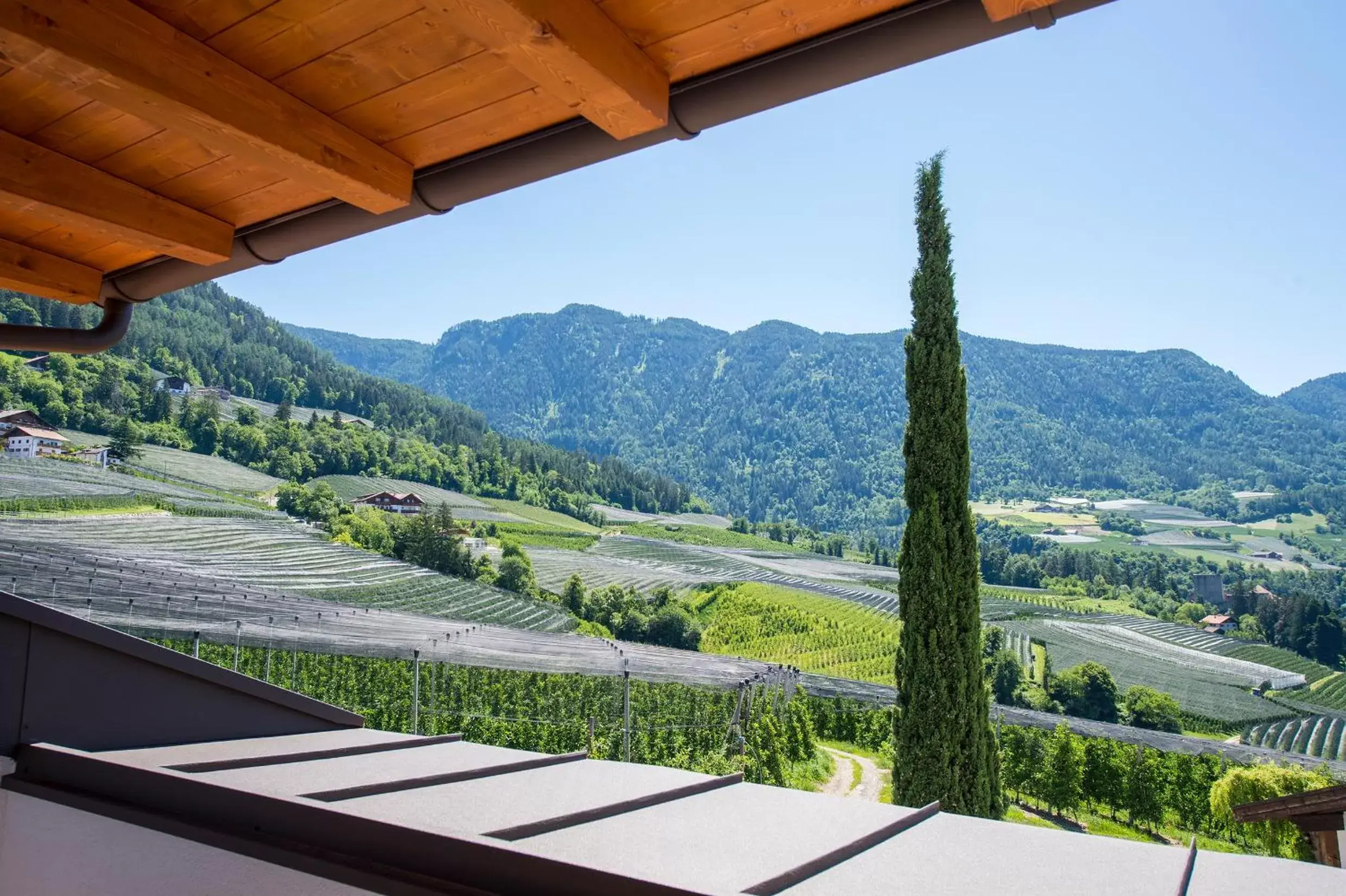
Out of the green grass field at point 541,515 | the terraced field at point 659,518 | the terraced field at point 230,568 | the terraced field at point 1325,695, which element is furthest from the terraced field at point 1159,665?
the terraced field at point 230,568

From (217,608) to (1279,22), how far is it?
64363 millimetres

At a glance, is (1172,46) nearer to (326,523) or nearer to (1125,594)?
(1125,594)

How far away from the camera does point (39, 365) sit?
1970 centimetres

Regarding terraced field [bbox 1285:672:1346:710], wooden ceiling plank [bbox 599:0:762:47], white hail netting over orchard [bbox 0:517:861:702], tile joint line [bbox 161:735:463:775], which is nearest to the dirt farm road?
white hail netting over orchard [bbox 0:517:861:702]

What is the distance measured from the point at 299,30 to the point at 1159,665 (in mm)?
30606

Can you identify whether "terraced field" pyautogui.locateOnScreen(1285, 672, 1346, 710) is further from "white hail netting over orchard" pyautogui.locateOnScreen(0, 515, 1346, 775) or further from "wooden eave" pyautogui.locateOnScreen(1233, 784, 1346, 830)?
"wooden eave" pyautogui.locateOnScreen(1233, 784, 1346, 830)

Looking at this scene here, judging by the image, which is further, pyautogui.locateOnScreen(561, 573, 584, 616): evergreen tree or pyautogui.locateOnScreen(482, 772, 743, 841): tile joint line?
pyautogui.locateOnScreen(561, 573, 584, 616): evergreen tree

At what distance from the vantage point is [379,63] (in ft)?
3.62

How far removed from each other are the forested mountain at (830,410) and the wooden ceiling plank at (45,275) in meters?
49.9

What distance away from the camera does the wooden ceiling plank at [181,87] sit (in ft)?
3.22

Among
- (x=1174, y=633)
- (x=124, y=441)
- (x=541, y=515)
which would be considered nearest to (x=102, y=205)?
(x=124, y=441)

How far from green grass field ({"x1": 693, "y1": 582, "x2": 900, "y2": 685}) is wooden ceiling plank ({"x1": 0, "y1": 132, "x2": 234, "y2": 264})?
74.4 ft

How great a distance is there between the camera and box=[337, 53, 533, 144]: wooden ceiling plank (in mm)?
1101

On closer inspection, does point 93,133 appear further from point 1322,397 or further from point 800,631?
point 1322,397
